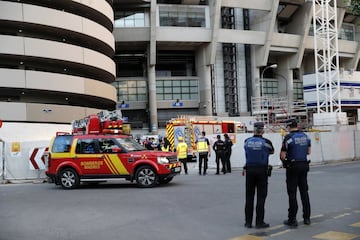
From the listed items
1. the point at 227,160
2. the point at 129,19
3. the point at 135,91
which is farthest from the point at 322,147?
the point at 135,91

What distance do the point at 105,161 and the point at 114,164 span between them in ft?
1.10

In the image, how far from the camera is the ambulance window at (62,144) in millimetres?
15552

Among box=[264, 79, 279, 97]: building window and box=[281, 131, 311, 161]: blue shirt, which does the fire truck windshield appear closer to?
box=[281, 131, 311, 161]: blue shirt

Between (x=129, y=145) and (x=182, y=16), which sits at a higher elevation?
(x=182, y=16)

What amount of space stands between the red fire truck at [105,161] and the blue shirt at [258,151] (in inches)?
277

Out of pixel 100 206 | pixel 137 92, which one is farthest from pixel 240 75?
pixel 100 206

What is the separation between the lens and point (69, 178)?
1543 cm

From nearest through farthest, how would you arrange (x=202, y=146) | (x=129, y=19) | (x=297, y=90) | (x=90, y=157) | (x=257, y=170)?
1. (x=257, y=170)
2. (x=90, y=157)
3. (x=202, y=146)
4. (x=129, y=19)
5. (x=297, y=90)

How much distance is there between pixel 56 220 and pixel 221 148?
10774 millimetres

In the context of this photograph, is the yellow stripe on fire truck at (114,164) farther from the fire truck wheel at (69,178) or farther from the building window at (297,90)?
the building window at (297,90)

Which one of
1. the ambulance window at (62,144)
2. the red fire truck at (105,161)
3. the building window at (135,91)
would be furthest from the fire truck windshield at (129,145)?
the building window at (135,91)

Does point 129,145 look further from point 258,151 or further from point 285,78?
point 285,78

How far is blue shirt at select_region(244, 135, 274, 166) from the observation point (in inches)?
308

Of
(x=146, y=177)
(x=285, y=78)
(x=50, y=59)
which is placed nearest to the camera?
(x=146, y=177)
